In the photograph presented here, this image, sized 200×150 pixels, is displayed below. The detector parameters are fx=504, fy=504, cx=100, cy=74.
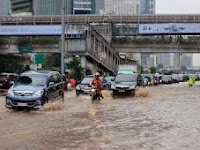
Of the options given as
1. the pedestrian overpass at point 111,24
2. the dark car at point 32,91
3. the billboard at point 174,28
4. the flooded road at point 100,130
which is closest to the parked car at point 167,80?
the pedestrian overpass at point 111,24

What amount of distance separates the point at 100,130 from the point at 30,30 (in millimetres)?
58317

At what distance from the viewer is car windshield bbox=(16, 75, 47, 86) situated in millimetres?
20995

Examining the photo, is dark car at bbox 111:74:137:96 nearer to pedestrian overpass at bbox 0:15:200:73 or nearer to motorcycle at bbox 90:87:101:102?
motorcycle at bbox 90:87:101:102

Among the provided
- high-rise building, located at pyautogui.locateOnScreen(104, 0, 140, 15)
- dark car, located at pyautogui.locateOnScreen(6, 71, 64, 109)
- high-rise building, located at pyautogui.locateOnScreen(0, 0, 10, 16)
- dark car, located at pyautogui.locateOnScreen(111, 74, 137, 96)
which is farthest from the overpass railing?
high-rise building, located at pyautogui.locateOnScreen(104, 0, 140, 15)

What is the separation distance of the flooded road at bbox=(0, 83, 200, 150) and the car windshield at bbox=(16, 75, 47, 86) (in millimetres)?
1444

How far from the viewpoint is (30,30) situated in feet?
233

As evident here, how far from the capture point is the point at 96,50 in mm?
60844

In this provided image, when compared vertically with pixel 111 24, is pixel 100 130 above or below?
below

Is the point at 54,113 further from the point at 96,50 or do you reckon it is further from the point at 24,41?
the point at 24,41

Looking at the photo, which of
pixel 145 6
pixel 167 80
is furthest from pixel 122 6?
pixel 167 80

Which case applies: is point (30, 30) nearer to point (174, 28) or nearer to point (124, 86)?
point (174, 28)

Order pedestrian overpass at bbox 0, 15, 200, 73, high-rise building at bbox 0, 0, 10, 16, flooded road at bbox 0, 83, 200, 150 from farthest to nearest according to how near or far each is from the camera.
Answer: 1. high-rise building at bbox 0, 0, 10, 16
2. pedestrian overpass at bbox 0, 15, 200, 73
3. flooded road at bbox 0, 83, 200, 150

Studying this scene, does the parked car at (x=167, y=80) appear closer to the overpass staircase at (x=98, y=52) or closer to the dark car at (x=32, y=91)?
the overpass staircase at (x=98, y=52)

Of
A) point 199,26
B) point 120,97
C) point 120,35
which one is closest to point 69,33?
point 120,35
